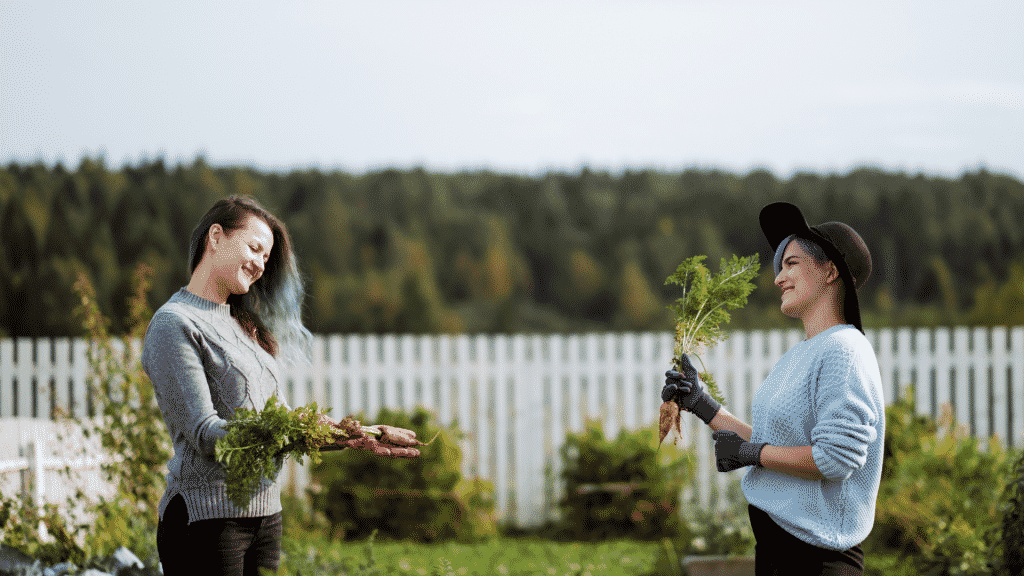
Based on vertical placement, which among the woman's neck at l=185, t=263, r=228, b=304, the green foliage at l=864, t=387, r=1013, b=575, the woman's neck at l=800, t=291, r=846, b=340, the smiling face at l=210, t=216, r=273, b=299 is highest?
the smiling face at l=210, t=216, r=273, b=299

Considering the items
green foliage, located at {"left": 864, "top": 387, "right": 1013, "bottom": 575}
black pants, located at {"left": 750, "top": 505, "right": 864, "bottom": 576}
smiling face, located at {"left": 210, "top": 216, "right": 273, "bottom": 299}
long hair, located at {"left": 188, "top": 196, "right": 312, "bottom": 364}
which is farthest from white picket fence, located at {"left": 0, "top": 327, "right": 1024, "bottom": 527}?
black pants, located at {"left": 750, "top": 505, "right": 864, "bottom": 576}

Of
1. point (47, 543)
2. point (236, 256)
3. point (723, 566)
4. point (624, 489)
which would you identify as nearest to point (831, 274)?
point (236, 256)

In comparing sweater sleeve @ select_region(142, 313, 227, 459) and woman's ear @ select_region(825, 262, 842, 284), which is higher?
woman's ear @ select_region(825, 262, 842, 284)

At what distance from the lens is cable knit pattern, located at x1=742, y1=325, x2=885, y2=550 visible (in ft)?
5.57

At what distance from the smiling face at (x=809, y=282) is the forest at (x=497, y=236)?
9.09m

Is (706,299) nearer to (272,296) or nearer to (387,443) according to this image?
(387,443)

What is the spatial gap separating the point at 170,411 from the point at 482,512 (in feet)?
12.9

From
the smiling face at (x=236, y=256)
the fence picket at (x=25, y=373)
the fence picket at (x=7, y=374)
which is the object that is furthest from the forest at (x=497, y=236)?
the smiling face at (x=236, y=256)

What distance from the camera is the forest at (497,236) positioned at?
459 inches

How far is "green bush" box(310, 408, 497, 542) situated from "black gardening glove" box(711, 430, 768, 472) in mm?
3388

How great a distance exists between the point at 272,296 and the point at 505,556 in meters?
3.14

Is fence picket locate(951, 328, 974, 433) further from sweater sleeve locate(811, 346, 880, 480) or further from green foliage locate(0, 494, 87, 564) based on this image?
green foliage locate(0, 494, 87, 564)

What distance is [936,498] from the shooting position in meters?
4.14

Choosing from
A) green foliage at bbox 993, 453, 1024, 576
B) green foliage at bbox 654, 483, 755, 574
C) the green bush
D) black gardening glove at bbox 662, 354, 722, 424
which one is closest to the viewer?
black gardening glove at bbox 662, 354, 722, 424
